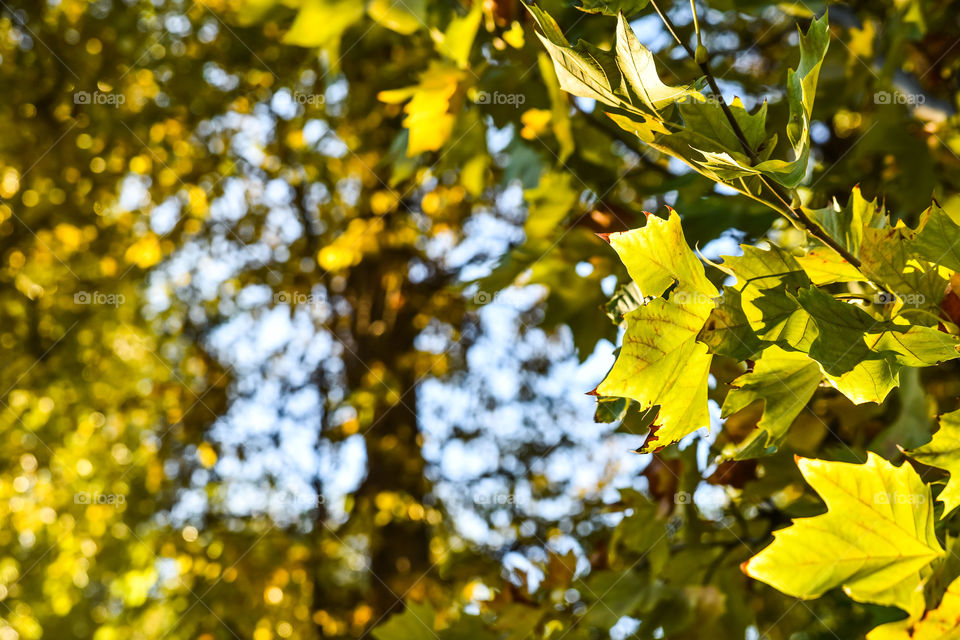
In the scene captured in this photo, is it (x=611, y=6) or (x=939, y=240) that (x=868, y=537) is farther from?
(x=611, y=6)

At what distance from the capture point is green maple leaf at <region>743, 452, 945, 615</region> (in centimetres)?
63

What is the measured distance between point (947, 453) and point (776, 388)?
0.48ft

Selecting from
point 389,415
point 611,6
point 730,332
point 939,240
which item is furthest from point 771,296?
point 389,415

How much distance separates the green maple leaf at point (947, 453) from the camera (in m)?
0.65

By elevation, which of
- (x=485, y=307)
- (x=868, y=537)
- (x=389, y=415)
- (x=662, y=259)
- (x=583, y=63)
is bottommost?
(x=389, y=415)

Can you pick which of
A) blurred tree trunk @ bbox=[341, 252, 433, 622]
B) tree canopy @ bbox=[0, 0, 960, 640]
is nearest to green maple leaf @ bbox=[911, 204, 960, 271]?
tree canopy @ bbox=[0, 0, 960, 640]

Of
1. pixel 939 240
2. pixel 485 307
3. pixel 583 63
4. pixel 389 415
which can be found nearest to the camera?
pixel 583 63

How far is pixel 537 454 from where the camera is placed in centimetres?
436

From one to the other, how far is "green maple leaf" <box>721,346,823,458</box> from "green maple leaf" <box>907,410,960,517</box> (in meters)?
0.11

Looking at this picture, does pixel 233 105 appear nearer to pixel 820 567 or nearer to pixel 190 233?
pixel 190 233

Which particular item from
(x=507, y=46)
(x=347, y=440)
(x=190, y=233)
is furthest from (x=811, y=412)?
(x=190, y=233)

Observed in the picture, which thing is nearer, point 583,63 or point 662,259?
point 583,63

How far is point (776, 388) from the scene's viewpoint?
0.74 metres

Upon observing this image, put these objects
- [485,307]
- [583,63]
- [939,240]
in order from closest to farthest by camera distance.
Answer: [583,63]
[939,240]
[485,307]
